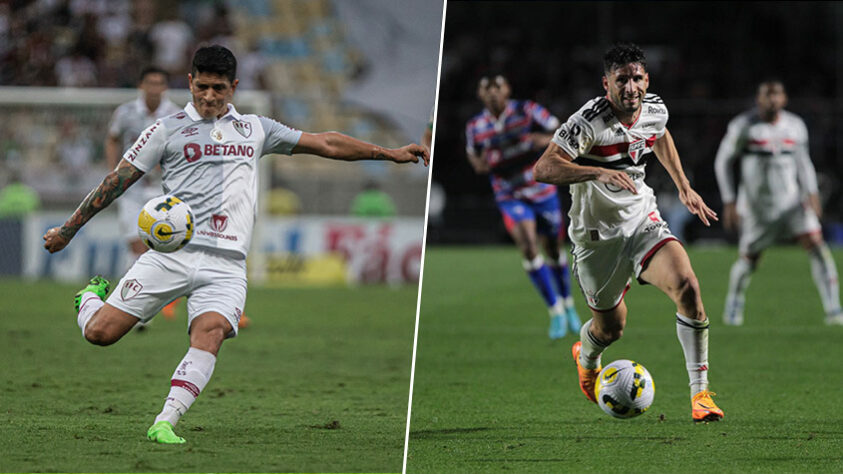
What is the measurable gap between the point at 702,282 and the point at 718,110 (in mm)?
10730

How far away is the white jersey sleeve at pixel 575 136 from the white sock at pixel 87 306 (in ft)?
8.98

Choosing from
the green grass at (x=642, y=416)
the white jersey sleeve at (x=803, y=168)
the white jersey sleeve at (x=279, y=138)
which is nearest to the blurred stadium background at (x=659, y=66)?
the green grass at (x=642, y=416)

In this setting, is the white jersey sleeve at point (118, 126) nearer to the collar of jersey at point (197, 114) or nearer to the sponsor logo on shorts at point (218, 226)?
the collar of jersey at point (197, 114)

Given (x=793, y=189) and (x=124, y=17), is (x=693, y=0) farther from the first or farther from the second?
(x=793, y=189)

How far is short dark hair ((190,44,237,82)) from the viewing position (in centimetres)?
642

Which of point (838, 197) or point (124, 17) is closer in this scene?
point (838, 197)

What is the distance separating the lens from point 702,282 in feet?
58.1

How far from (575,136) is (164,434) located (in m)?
2.76

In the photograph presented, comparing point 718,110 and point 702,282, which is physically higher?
point 718,110

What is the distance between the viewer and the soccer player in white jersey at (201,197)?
659cm

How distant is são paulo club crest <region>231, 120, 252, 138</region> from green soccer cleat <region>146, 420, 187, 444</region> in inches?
65.0

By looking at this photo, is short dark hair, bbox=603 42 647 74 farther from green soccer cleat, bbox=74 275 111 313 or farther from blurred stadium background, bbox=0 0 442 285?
blurred stadium background, bbox=0 0 442 285

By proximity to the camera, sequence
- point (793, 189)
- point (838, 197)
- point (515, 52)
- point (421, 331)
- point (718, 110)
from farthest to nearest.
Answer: point (515, 52)
point (718, 110)
point (838, 197)
point (793, 189)
point (421, 331)

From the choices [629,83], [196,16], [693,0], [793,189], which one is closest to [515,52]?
[693,0]
